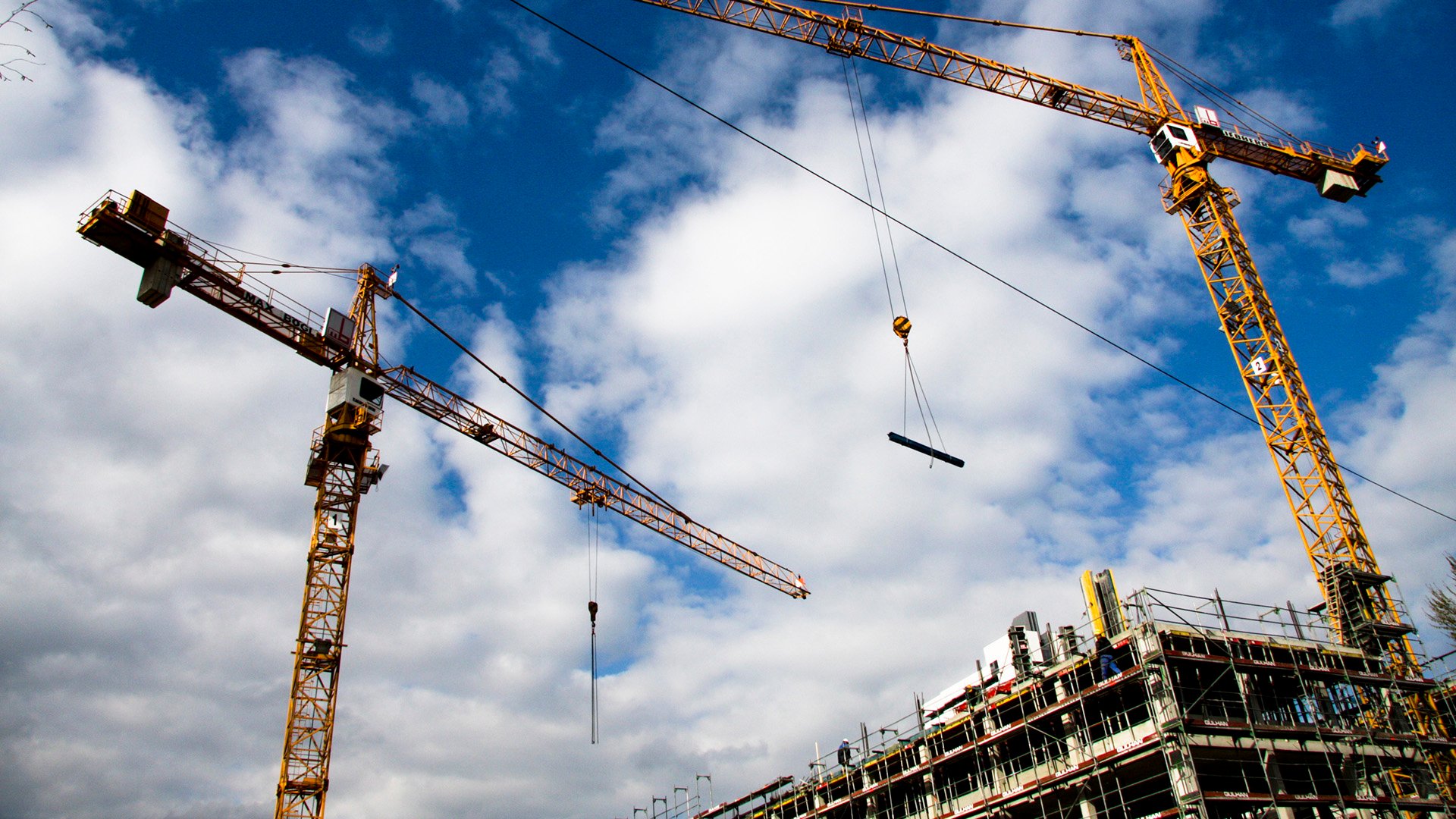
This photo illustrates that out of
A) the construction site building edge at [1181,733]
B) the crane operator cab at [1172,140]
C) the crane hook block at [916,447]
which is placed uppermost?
the crane operator cab at [1172,140]

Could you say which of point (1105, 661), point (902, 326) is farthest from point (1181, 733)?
point (902, 326)

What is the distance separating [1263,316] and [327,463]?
50.0 meters

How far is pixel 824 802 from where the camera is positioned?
45812 millimetres

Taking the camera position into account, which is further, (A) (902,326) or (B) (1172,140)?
(B) (1172,140)

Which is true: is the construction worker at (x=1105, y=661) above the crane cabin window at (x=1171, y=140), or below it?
below

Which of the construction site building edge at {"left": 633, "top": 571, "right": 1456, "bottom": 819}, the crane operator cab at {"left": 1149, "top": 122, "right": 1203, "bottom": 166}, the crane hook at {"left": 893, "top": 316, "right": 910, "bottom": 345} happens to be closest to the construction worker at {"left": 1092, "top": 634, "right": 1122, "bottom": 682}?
the construction site building edge at {"left": 633, "top": 571, "right": 1456, "bottom": 819}

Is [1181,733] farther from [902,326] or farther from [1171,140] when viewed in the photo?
[1171,140]

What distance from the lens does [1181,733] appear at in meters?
29.2

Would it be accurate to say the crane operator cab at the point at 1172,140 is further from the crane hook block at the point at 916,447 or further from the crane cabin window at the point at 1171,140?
the crane hook block at the point at 916,447

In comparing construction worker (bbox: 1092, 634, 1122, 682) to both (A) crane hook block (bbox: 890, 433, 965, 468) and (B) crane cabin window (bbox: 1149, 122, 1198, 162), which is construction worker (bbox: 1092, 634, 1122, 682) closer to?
(A) crane hook block (bbox: 890, 433, 965, 468)

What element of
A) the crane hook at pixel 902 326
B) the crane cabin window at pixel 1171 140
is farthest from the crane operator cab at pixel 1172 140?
the crane hook at pixel 902 326

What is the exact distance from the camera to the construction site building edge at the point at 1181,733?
30.4 m

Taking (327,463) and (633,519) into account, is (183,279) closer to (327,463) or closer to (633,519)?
(327,463)

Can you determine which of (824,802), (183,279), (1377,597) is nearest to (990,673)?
(824,802)
